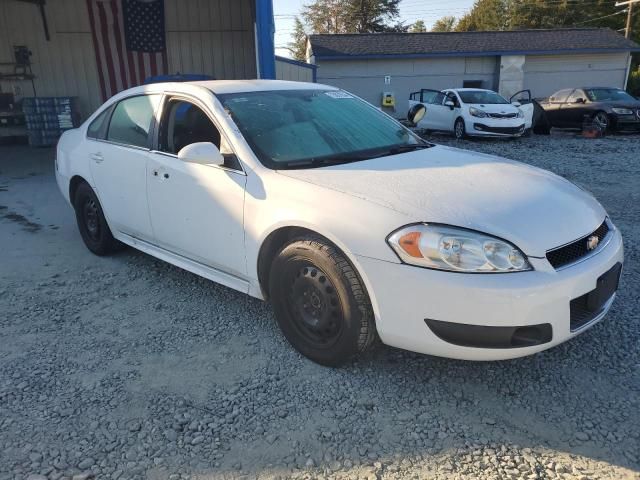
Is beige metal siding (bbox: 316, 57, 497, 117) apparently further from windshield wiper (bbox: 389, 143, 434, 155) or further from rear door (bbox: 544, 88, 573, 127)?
windshield wiper (bbox: 389, 143, 434, 155)

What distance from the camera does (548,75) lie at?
2605 centimetres

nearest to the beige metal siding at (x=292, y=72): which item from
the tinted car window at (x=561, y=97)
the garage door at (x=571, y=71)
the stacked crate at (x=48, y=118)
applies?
the stacked crate at (x=48, y=118)

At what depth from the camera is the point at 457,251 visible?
2.37m

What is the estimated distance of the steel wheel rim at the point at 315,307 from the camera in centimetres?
271

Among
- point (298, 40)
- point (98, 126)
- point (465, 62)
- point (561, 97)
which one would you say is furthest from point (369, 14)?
point (98, 126)

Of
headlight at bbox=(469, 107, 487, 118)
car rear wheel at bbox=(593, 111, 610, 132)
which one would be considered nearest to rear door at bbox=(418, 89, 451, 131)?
headlight at bbox=(469, 107, 487, 118)

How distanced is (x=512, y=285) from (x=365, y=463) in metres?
0.99

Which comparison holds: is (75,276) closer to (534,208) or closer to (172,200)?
(172,200)

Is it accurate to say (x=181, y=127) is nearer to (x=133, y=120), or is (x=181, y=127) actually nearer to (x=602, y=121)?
(x=133, y=120)

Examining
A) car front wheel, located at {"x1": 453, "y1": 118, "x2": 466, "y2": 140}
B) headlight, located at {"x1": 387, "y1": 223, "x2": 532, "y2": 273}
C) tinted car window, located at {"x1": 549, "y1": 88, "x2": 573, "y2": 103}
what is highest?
headlight, located at {"x1": 387, "y1": 223, "x2": 532, "y2": 273}

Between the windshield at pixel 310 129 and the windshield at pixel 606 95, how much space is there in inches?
527

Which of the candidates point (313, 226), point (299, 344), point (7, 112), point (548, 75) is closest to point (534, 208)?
point (313, 226)

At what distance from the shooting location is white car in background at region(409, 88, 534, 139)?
13352mm

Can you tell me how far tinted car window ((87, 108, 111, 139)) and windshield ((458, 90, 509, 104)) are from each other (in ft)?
38.5
